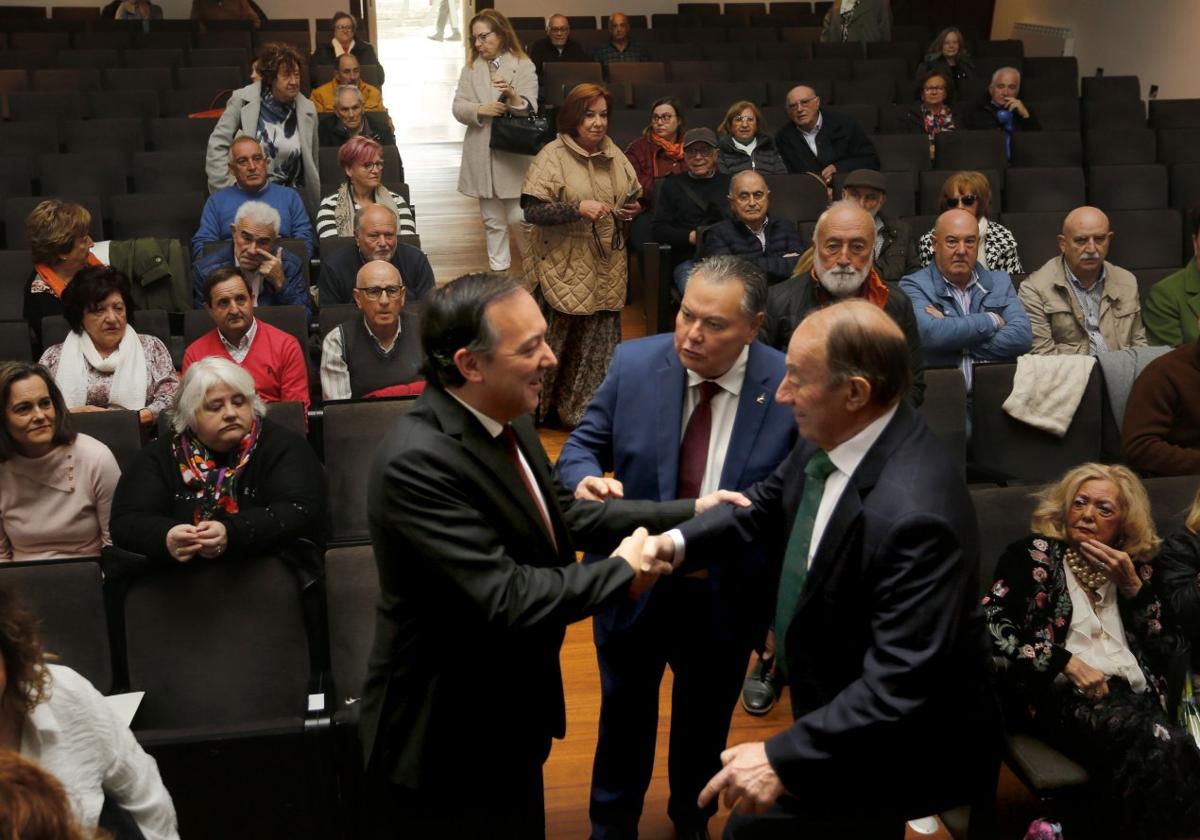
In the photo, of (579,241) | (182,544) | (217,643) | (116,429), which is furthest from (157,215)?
(217,643)

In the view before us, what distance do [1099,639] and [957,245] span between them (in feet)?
5.64

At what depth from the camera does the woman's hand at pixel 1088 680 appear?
2820mm

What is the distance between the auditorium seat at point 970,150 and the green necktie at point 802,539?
5.24m

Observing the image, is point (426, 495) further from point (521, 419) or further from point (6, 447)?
point (6, 447)

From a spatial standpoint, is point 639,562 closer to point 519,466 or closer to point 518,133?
point 519,466

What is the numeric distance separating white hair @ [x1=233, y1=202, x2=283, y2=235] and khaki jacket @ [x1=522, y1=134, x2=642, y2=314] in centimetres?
100

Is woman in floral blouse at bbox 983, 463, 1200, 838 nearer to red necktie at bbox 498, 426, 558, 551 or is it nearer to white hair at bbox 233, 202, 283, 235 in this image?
red necktie at bbox 498, 426, 558, 551

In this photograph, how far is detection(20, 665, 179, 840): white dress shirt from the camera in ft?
6.72

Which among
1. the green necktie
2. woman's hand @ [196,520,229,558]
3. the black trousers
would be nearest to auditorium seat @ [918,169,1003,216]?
the black trousers


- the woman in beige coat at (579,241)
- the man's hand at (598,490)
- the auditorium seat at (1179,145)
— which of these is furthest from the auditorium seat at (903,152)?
the man's hand at (598,490)

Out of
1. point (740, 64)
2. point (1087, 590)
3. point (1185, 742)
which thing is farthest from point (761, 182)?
point (740, 64)

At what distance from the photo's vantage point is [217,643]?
9.91 ft

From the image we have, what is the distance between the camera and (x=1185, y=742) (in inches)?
112

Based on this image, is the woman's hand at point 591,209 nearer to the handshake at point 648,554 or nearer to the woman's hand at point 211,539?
the woman's hand at point 211,539
